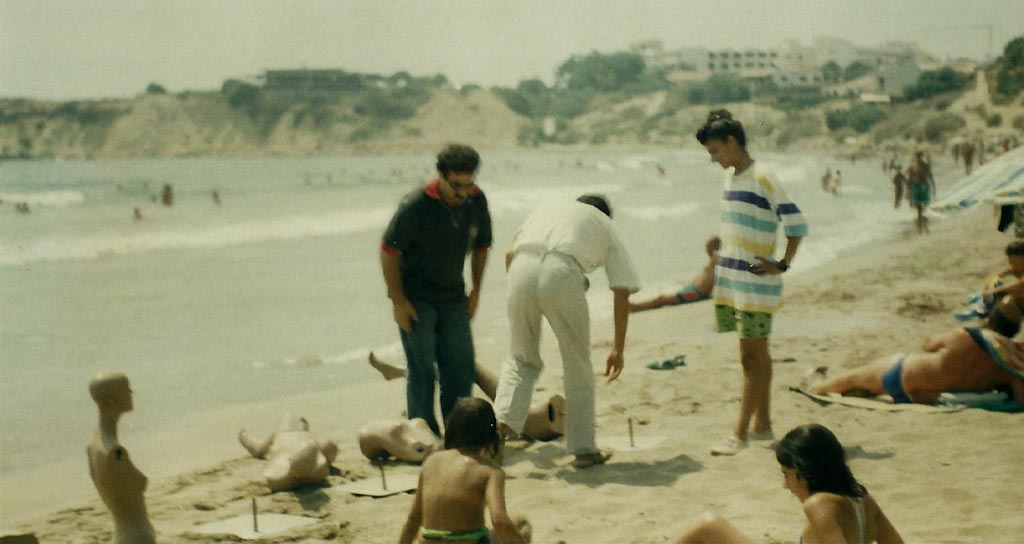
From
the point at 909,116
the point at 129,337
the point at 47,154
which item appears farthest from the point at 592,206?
the point at 47,154

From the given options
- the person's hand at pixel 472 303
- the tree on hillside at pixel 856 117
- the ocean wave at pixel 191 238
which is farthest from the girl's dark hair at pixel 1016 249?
the tree on hillside at pixel 856 117

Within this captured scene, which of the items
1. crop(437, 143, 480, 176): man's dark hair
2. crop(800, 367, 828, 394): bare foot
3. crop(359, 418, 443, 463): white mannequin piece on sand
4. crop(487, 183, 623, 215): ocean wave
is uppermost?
crop(437, 143, 480, 176): man's dark hair

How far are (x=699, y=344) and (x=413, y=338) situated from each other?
13.7 ft

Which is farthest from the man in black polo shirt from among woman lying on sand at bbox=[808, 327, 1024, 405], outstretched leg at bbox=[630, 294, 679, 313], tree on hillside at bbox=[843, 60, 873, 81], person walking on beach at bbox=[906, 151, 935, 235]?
tree on hillside at bbox=[843, 60, 873, 81]

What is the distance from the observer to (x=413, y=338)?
563 centimetres

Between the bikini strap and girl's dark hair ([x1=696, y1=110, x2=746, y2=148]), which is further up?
girl's dark hair ([x1=696, y1=110, x2=746, y2=148])

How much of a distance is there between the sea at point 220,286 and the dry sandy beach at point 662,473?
1.29 meters

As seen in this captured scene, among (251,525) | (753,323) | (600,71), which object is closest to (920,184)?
(753,323)

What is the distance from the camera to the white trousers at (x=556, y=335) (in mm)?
5020

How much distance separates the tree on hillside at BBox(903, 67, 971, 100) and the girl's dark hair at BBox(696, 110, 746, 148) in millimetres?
53988

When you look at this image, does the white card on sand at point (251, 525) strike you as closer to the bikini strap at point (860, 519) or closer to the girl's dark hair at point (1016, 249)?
the bikini strap at point (860, 519)

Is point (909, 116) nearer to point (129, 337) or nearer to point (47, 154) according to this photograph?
point (129, 337)

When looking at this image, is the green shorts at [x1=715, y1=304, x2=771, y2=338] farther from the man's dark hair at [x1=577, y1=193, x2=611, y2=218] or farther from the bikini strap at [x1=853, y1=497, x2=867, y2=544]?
the bikini strap at [x1=853, y1=497, x2=867, y2=544]

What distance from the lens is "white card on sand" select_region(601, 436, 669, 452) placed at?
5676 mm
